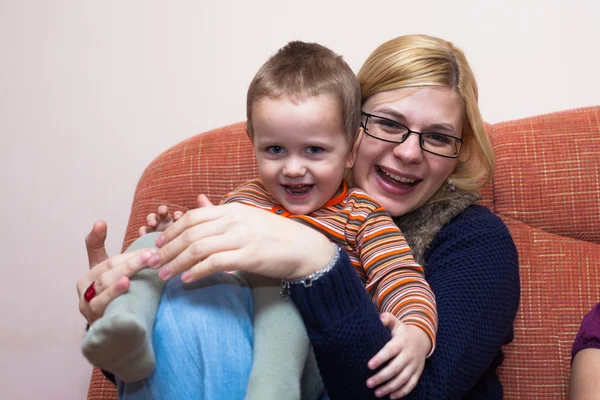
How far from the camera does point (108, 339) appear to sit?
914 millimetres

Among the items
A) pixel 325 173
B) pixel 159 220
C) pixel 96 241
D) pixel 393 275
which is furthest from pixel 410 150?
pixel 96 241

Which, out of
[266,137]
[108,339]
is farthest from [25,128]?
[108,339]

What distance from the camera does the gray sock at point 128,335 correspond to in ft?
2.98

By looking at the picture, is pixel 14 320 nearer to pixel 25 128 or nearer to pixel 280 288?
pixel 25 128

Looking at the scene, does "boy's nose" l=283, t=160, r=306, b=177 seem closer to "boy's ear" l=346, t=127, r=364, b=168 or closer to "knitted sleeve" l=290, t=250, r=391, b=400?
"boy's ear" l=346, t=127, r=364, b=168

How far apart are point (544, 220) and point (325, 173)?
677mm

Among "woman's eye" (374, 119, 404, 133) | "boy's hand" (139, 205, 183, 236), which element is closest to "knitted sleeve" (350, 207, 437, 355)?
"woman's eye" (374, 119, 404, 133)

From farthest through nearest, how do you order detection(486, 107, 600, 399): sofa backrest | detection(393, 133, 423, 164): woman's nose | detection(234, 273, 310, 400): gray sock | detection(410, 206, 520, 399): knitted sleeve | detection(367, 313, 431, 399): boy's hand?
detection(486, 107, 600, 399): sofa backrest
detection(393, 133, 423, 164): woman's nose
detection(410, 206, 520, 399): knitted sleeve
detection(367, 313, 431, 399): boy's hand
detection(234, 273, 310, 400): gray sock

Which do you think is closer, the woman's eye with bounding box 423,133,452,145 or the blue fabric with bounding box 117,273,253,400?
the blue fabric with bounding box 117,273,253,400

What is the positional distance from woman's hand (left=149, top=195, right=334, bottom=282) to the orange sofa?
28.2 inches

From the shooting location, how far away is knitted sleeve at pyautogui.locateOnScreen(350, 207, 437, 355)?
1210 millimetres

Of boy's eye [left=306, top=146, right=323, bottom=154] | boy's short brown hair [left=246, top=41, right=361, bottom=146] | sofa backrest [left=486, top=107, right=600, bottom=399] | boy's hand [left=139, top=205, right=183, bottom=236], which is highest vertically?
boy's short brown hair [left=246, top=41, right=361, bottom=146]

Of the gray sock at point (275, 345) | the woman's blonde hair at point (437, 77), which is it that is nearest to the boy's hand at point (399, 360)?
the gray sock at point (275, 345)

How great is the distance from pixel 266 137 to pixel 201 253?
1.31ft
